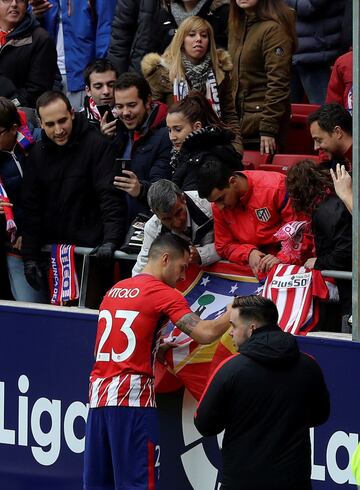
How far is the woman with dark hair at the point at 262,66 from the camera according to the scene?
9.89 meters

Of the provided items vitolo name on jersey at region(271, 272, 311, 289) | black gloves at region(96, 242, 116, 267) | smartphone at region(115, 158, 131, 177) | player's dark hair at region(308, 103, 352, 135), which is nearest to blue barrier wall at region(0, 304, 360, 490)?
black gloves at region(96, 242, 116, 267)

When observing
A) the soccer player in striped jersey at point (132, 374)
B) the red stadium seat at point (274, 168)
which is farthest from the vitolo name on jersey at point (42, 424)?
the red stadium seat at point (274, 168)

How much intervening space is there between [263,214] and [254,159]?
5.59ft

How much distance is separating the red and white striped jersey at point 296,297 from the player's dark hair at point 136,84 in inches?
76.9

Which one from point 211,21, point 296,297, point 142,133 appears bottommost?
point 296,297

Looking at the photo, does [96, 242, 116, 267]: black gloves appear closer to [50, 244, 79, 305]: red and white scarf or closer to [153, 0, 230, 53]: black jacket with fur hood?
[50, 244, 79, 305]: red and white scarf

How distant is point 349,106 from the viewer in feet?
32.2

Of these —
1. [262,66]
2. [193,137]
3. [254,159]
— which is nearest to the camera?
[193,137]

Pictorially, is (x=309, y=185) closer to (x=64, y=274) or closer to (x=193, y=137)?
(x=193, y=137)

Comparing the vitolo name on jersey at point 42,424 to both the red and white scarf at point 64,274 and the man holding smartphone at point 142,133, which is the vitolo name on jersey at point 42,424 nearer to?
the red and white scarf at point 64,274

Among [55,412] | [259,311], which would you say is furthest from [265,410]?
[55,412]

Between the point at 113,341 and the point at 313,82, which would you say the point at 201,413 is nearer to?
the point at 113,341

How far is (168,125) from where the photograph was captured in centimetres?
887

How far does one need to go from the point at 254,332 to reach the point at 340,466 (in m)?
1.48
